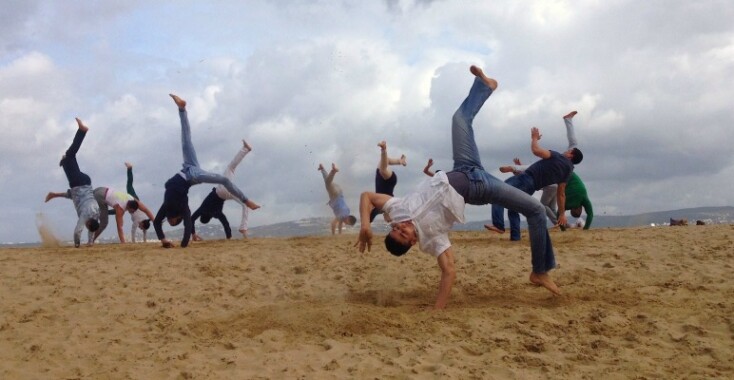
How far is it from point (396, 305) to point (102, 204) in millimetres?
9187

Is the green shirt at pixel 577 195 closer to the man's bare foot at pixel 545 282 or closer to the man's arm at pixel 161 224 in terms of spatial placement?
the man's bare foot at pixel 545 282

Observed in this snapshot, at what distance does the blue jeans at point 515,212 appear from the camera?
27.0ft

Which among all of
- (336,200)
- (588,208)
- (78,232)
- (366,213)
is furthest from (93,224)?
(588,208)

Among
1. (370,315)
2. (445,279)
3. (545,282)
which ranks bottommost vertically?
(370,315)

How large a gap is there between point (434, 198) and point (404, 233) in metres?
0.50

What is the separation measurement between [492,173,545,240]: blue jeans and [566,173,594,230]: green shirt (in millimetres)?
1438

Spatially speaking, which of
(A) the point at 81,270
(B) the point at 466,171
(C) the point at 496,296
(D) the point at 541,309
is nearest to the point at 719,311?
(D) the point at 541,309

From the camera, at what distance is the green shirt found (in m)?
12.3

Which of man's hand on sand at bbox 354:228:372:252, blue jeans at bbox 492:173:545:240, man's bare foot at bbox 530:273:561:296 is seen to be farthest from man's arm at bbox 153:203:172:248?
man's bare foot at bbox 530:273:561:296

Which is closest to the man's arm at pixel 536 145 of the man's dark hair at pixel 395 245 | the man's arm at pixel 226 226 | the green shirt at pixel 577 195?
the man's dark hair at pixel 395 245

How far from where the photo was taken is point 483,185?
6.13 m

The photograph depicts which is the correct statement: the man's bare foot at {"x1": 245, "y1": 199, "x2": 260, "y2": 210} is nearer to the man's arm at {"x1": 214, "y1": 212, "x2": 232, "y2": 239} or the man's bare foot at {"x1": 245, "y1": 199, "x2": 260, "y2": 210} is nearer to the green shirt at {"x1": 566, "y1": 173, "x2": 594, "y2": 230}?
the man's arm at {"x1": 214, "y1": 212, "x2": 232, "y2": 239}

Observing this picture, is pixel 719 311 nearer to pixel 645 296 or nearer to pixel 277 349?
pixel 645 296

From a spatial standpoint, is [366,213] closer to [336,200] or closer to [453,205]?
[453,205]
